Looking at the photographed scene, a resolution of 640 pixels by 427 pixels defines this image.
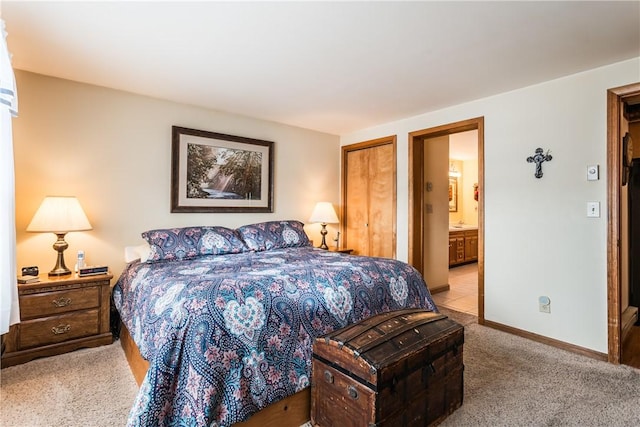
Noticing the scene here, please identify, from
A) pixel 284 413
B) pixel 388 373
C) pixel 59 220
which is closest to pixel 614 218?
pixel 388 373

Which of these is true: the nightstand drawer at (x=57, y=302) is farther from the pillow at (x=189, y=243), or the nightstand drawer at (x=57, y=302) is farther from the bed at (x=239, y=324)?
the pillow at (x=189, y=243)

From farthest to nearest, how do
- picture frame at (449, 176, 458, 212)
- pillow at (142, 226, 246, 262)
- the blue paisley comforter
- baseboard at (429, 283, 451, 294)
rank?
picture frame at (449, 176, 458, 212), baseboard at (429, 283, 451, 294), pillow at (142, 226, 246, 262), the blue paisley comforter

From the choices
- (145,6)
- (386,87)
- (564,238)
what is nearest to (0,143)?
(145,6)

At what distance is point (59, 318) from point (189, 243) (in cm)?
108

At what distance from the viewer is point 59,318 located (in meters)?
2.50

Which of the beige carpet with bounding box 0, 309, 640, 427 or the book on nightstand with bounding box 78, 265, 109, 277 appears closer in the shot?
the beige carpet with bounding box 0, 309, 640, 427

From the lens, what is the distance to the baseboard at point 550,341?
253 cm

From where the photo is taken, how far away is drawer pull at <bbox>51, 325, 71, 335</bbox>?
98.0 inches

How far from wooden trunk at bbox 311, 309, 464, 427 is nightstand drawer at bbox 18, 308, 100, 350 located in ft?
6.71

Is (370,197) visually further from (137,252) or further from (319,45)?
(137,252)

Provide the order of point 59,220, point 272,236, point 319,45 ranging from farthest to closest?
point 272,236
point 59,220
point 319,45

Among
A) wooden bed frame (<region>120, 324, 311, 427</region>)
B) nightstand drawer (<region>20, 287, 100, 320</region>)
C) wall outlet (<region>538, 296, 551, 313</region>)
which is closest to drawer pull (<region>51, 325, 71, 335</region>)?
nightstand drawer (<region>20, 287, 100, 320</region>)

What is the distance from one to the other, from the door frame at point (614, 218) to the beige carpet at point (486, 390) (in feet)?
0.77

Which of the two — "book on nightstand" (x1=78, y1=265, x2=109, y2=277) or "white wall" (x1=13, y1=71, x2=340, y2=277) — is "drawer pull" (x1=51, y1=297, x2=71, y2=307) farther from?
"white wall" (x1=13, y1=71, x2=340, y2=277)
